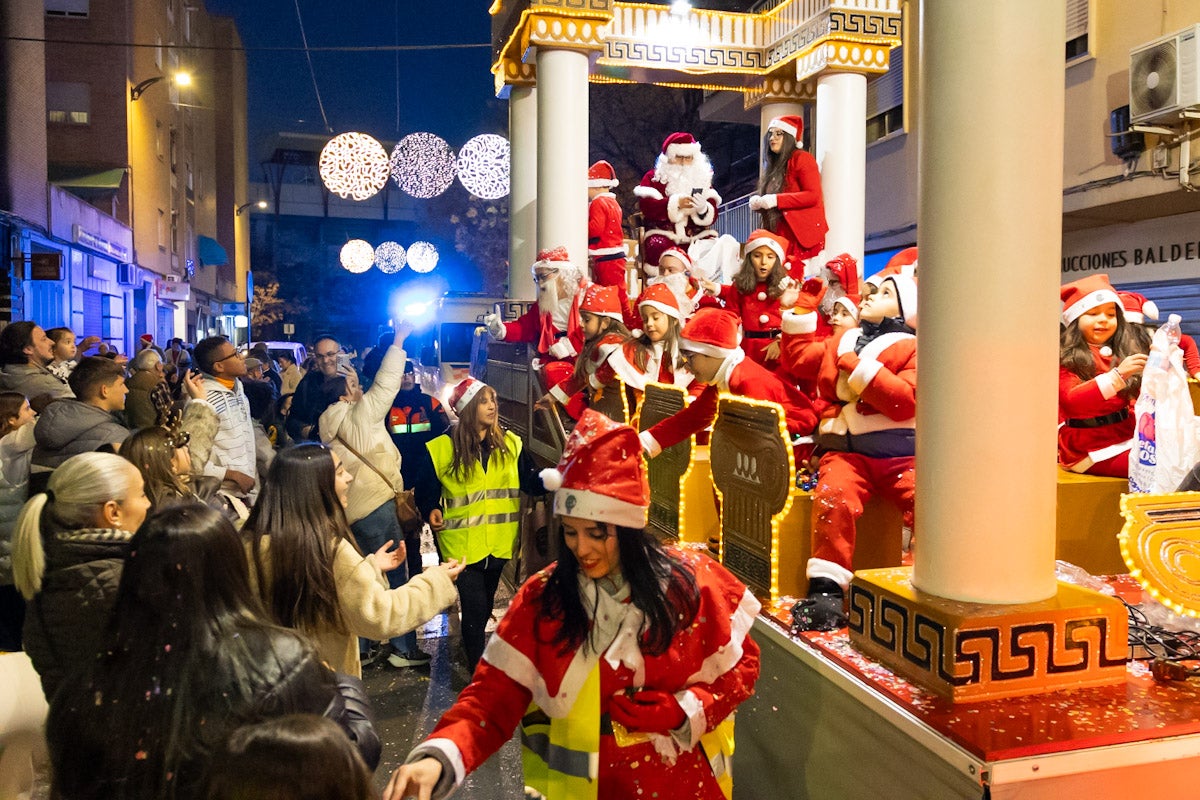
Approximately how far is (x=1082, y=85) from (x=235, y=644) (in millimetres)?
14330

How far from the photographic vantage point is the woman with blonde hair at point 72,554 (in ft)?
9.07

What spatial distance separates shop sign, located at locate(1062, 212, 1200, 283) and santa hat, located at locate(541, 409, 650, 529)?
12409mm

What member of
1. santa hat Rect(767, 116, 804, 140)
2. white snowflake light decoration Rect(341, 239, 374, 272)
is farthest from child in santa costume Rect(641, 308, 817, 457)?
white snowflake light decoration Rect(341, 239, 374, 272)

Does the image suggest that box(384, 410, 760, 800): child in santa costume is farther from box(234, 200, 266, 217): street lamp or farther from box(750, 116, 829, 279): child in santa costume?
box(234, 200, 266, 217): street lamp

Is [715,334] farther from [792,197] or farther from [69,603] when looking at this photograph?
[792,197]

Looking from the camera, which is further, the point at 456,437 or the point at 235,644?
the point at 456,437

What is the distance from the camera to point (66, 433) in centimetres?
512

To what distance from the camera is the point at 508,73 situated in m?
11.9

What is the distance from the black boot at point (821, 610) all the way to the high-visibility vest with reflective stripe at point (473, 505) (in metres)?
2.27

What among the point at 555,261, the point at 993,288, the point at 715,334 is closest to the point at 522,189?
the point at 555,261

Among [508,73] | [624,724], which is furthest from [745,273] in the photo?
[508,73]

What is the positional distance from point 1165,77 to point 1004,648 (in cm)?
1030

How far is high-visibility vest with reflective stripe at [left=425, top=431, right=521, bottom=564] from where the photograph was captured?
18.8 feet

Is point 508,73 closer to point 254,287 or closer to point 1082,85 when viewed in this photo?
point 1082,85
